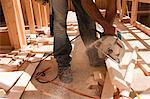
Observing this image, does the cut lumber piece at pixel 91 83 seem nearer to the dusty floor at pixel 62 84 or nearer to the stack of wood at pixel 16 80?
the dusty floor at pixel 62 84

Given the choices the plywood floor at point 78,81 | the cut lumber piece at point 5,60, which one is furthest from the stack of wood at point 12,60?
the plywood floor at point 78,81

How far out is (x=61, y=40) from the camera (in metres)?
1.52

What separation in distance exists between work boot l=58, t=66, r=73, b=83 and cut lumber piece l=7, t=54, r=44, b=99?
26 centimetres

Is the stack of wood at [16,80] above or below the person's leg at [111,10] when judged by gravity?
below

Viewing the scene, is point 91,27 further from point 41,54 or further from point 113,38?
point 41,54

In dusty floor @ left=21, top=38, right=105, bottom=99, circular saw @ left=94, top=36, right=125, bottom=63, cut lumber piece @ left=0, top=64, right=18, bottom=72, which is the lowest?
dusty floor @ left=21, top=38, right=105, bottom=99

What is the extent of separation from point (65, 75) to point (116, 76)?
413 millimetres

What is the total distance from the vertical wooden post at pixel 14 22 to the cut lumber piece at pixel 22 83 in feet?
1.65

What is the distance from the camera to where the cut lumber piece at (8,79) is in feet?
4.67

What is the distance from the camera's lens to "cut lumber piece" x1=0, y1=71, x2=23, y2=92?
1424 millimetres

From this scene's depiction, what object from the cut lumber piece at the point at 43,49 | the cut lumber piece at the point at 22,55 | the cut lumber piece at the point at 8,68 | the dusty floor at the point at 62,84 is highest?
the cut lumber piece at the point at 43,49

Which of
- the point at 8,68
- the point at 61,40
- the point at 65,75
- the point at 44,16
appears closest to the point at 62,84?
the point at 65,75

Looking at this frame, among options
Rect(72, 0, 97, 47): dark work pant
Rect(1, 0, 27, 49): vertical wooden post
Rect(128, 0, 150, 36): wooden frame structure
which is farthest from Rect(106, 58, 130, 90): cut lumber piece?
Rect(128, 0, 150, 36): wooden frame structure

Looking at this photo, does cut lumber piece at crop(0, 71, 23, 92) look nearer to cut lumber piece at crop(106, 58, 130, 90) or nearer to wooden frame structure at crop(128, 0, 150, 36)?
cut lumber piece at crop(106, 58, 130, 90)
